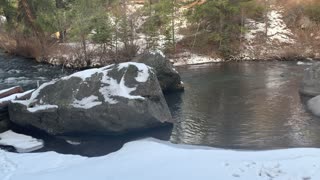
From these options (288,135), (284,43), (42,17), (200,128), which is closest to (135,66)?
(200,128)

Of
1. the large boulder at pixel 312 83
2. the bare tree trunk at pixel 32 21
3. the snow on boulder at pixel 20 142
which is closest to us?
the snow on boulder at pixel 20 142

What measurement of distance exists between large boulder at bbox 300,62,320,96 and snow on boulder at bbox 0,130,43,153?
38.4ft

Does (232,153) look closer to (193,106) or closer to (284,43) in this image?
(193,106)

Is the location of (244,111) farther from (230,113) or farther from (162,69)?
(162,69)

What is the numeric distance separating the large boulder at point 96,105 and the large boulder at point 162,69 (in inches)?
194

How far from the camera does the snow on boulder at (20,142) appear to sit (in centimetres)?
1357

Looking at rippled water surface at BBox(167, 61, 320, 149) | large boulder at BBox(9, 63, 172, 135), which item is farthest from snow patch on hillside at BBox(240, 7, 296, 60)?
large boulder at BBox(9, 63, 172, 135)

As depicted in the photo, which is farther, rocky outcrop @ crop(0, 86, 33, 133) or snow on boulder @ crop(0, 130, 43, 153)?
rocky outcrop @ crop(0, 86, 33, 133)

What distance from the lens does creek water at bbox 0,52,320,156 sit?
1362cm

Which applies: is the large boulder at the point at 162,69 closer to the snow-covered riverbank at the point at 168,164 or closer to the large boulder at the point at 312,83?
the large boulder at the point at 312,83

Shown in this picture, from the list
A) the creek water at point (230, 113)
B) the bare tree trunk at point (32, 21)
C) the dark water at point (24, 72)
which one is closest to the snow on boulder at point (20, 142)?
the creek water at point (230, 113)

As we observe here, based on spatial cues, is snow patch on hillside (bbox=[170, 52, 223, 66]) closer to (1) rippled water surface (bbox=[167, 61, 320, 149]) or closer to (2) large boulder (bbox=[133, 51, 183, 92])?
(1) rippled water surface (bbox=[167, 61, 320, 149])

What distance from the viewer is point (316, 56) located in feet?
102

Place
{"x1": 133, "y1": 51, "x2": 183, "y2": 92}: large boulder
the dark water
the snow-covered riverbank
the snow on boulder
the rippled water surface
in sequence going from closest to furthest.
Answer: the snow-covered riverbank < the snow on boulder < the rippled water surface < {"x1": 133, "y1": 51, "x2": 183, "y2": 92}: large boulder < the dark water
